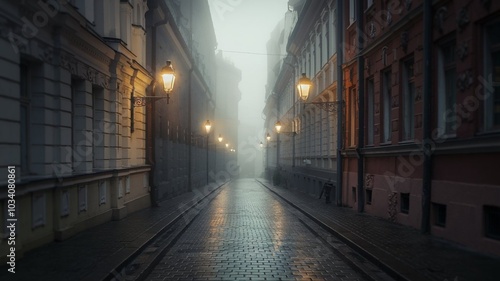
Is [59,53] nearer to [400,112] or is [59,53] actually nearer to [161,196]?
[400,112]

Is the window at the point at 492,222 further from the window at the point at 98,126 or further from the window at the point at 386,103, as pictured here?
the window at the point at 98,126

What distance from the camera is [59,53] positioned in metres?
10.8

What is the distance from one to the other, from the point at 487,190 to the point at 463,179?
0.93 m

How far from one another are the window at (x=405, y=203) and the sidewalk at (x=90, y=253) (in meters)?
5.99

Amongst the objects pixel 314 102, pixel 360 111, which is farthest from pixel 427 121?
pixel 314 102

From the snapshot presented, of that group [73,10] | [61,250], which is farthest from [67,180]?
[73,10]

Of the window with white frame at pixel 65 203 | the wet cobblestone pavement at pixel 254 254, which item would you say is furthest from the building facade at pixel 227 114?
the window with white frame at pixel 65 203

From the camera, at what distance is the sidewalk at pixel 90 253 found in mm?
7504

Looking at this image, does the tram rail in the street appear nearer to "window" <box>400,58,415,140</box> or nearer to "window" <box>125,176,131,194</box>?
"window" <box>125,176,131,194</box>

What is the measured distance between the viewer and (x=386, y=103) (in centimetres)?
1544

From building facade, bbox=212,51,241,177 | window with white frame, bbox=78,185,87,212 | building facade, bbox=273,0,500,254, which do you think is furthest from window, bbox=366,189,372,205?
building facade, bbox=212,51,241,177

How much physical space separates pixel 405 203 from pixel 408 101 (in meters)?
2.60

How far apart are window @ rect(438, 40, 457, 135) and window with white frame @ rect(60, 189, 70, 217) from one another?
7.97 meters

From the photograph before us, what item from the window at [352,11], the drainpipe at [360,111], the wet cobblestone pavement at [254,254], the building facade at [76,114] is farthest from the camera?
the window at [352,11]
